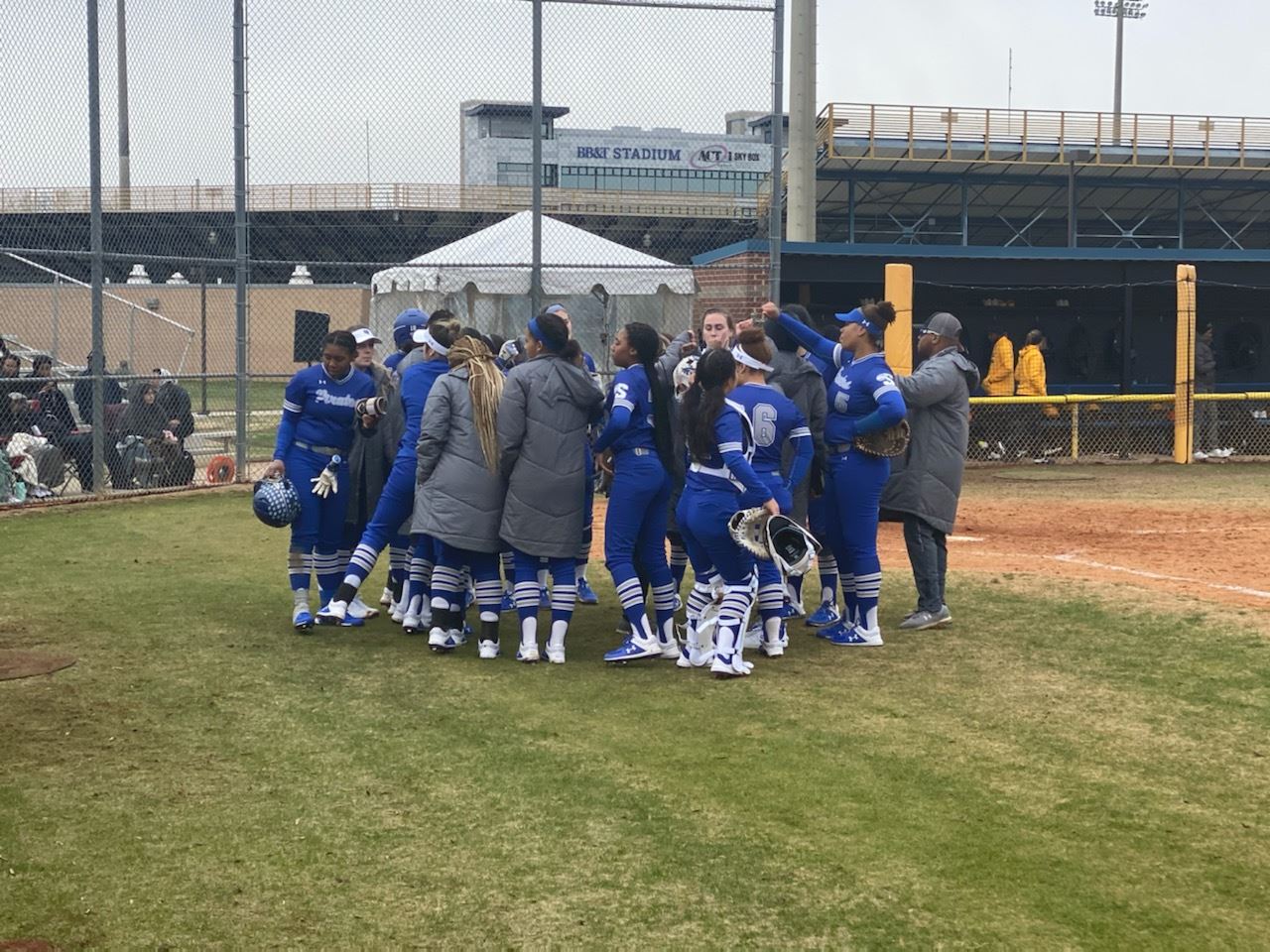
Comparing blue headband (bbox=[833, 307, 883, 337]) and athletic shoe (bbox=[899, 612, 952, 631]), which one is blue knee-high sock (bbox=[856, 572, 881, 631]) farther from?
blue headband (bbox=[833, 307, 883, 337])

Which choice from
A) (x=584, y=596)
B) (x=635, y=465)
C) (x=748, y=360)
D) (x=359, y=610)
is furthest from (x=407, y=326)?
(x=748, y=360)

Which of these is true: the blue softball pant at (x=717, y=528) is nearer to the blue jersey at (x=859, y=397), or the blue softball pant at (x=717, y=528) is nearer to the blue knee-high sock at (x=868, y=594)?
the blue knee-high sock at (x=868, y=594)

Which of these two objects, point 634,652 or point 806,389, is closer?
point 634,652

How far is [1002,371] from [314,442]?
12377mm

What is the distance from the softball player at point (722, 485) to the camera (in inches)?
284

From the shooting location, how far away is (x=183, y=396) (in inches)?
625

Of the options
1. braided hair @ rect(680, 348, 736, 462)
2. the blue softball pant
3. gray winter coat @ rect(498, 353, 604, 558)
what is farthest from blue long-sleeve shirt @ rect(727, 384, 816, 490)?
gray winter coat @ rect(498, 353, 604, 558)

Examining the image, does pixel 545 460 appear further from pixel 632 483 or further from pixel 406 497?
pixel 406 497

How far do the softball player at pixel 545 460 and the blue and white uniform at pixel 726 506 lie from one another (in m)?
0.64

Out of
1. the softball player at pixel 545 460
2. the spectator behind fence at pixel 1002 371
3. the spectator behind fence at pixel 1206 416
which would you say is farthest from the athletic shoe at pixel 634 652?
the spectator behind fence at pixel 1206 416

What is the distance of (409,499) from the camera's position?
840cm

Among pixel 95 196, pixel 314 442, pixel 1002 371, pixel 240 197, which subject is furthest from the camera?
pixel 1002 371

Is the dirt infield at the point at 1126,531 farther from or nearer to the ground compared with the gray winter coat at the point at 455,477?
nearer to the ground

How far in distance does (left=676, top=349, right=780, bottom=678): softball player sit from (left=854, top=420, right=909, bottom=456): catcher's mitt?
3.12 ft
